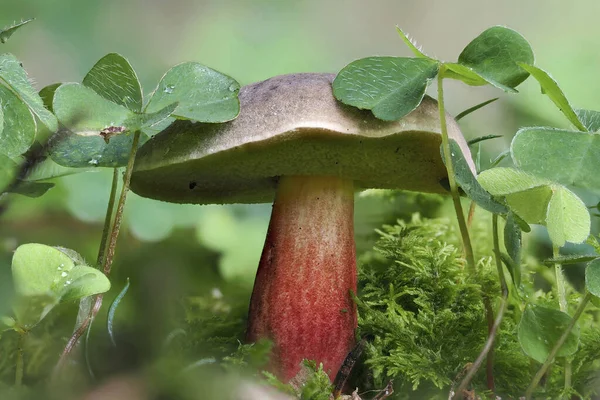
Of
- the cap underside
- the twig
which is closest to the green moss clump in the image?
the twig

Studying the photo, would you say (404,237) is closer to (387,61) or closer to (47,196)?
(387,61)

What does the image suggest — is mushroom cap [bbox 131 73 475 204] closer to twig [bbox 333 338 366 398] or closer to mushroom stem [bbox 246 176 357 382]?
mushroom stem [bbox 246 176 357 382]

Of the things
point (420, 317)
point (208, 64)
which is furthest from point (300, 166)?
point (208, 64)

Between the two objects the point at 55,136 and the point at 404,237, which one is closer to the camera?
the point at 55,136

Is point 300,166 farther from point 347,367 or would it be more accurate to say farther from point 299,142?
point 347,367

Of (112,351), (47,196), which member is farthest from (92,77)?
(47,196)

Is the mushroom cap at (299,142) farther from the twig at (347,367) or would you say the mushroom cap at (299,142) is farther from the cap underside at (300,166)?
the twig at (347,367)

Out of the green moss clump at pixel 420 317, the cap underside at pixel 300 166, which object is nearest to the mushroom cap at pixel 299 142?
the cap underside at pixel 300 166
